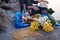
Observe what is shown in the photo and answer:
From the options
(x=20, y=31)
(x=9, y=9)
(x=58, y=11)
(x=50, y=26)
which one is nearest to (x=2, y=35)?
(x=20, y=31)

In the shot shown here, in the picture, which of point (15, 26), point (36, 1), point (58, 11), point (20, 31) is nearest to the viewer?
point (20, 31)

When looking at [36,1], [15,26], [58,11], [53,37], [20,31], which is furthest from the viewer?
[58,11]

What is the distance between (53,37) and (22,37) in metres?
0.26

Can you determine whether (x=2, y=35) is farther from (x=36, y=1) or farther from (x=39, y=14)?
(x=36, y=1)

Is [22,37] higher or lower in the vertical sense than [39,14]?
lower

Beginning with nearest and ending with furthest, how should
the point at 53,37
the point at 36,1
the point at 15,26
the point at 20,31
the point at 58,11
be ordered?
1. the point at 53,37
2. the point at 20,31
3. the point at 15,26
4. the point at 36,1
5. the point at 58,11

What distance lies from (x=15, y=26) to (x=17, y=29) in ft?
0.24

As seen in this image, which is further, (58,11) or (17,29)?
(58,11)

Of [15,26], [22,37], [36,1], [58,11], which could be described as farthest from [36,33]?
[58,11]

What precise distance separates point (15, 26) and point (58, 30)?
0.42 meters

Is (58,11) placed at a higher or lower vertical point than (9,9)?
lower

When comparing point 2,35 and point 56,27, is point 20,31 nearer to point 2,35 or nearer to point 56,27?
point 2,35

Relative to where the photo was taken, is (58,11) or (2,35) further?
(58,11)

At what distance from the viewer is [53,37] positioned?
4.13ft
